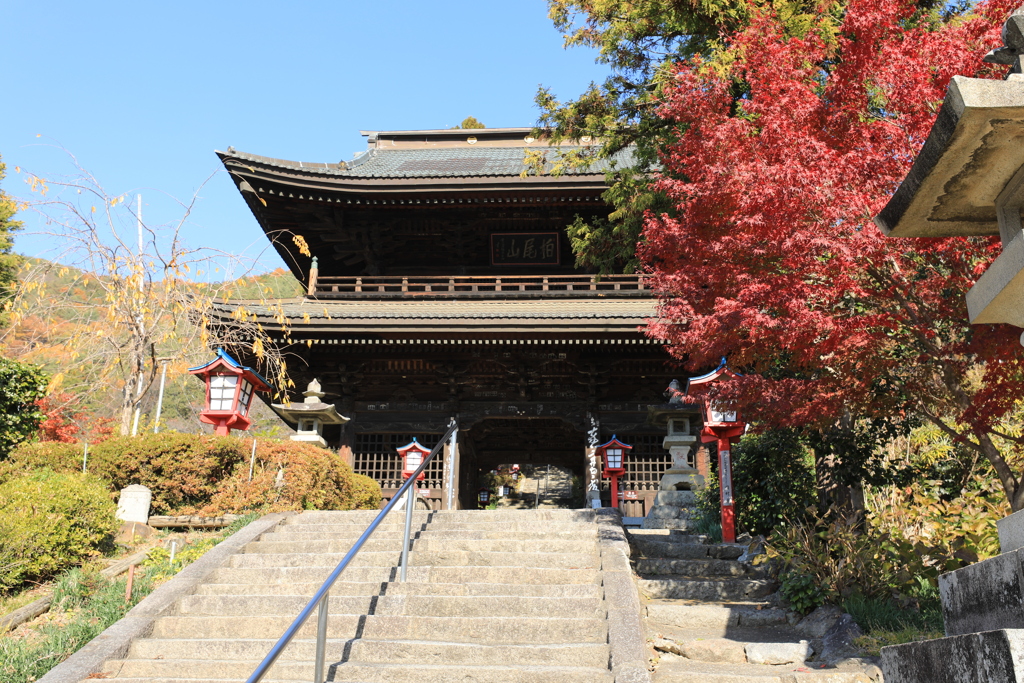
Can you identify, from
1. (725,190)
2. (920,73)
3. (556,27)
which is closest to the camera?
(920,73)

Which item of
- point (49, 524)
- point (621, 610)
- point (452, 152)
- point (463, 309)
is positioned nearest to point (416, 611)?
point (621, 610)

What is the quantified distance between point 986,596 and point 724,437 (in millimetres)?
5667

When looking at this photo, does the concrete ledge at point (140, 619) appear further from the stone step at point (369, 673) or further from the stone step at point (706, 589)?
the stone step at point (706, 589)

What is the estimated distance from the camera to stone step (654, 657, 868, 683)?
4812 millimetres

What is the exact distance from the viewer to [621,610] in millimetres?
5441

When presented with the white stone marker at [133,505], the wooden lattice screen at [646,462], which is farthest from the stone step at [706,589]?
the wooden lattice screen at [646,462]

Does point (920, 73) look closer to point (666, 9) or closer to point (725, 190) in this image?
point (725, 190)

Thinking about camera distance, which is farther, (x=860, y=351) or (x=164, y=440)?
(x=164, y=440)

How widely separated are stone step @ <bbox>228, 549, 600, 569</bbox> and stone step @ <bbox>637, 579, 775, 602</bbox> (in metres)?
0.64

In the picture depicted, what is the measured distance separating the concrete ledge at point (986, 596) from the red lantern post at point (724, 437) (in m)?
4.51

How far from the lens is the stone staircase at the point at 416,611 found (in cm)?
498

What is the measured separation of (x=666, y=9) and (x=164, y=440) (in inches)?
329

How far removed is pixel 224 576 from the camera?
672 centimetres

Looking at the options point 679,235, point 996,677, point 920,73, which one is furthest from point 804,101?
point 996,677
